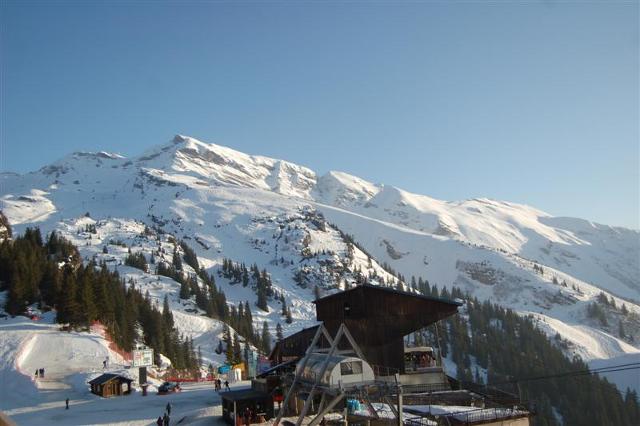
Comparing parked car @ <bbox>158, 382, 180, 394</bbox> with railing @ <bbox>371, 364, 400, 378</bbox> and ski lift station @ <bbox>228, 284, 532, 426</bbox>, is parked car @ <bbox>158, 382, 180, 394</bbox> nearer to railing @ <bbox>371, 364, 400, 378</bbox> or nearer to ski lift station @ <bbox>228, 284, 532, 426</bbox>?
ski lift station @ <bbox>228, 284, 532, 426</bbox>

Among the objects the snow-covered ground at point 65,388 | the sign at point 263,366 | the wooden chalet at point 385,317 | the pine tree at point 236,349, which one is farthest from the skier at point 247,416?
the pine tree at point 236,349

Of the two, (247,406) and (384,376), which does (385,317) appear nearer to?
(384,376)

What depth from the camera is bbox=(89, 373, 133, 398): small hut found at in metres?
52.8

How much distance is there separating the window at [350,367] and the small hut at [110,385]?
110ft

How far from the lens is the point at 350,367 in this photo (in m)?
30.8

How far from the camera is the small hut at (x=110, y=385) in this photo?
5284 cm

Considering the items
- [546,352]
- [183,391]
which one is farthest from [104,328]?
[546,352]

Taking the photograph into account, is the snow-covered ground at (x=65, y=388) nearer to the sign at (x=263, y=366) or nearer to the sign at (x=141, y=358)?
the sign at (x=141, y=358)

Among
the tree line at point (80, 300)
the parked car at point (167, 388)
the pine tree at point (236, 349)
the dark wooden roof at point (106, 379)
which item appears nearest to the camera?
the dark wooden roof at point (106, 379)

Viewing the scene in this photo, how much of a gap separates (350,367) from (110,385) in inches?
1355

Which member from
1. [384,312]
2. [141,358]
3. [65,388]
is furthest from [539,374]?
[65,388]

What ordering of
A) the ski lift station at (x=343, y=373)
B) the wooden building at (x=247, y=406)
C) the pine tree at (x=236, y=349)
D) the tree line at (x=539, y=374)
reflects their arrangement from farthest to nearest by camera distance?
1. the tree line at (x=539, y=374)
2. the pine tree at (x=236, y=349)
3. the wooden building at (x=247, y=406)
4. the ski lift station at (x=343, y=373)

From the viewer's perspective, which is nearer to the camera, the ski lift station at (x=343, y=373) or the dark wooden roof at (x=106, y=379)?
the ski lift station at (x=343, y=373)

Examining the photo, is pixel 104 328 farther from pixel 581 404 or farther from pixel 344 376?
pixel 581 404
